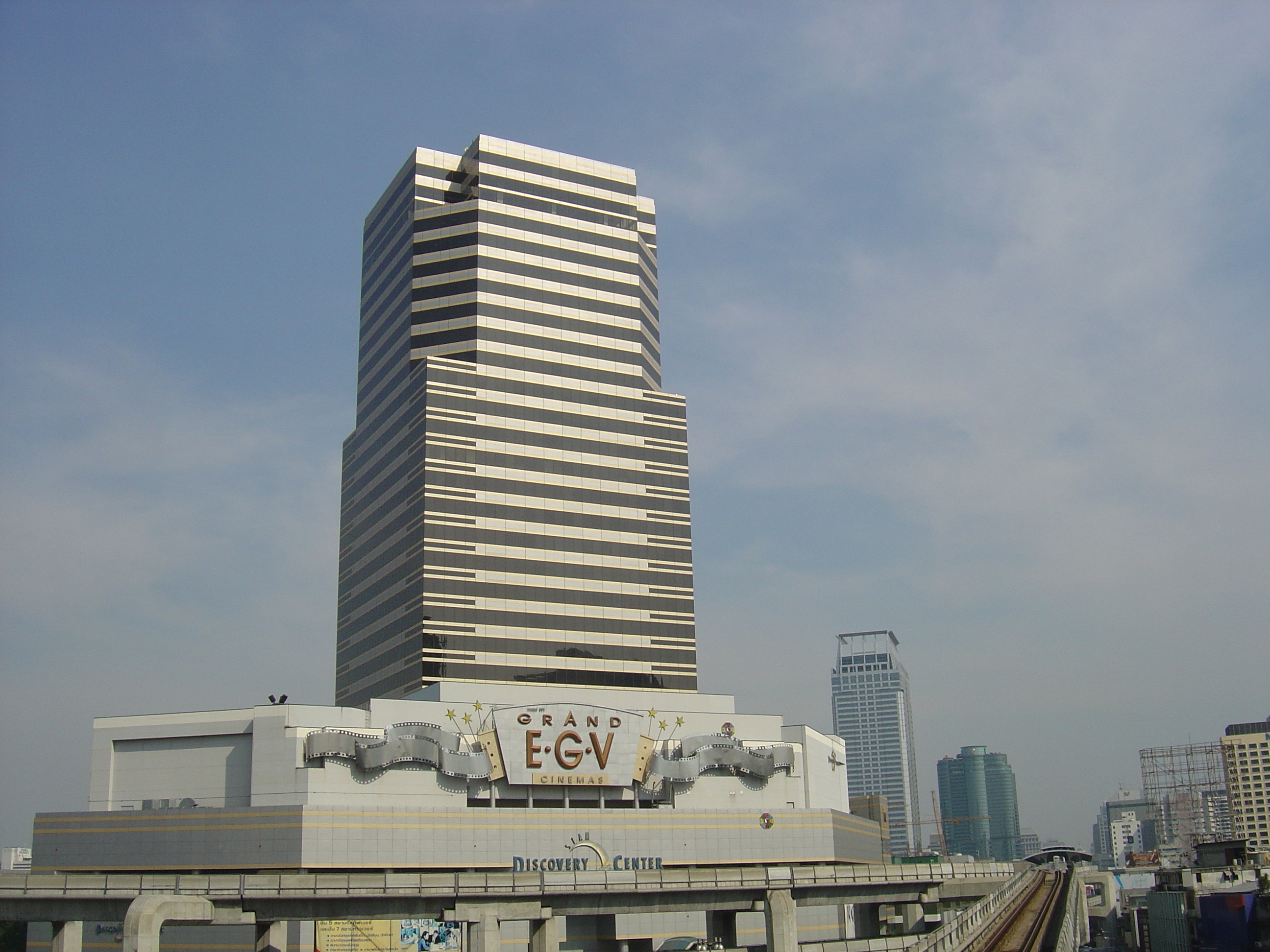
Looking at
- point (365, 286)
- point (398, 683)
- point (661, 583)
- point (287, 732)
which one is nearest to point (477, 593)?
point (398, 683)

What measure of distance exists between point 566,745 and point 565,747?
163 millimetres

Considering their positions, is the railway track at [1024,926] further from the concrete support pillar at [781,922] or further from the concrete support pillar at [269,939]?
the concrete support pillar at [269,939]

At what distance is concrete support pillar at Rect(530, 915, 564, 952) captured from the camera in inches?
2724

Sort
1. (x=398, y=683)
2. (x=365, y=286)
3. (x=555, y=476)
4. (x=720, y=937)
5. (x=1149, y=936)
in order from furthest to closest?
(x=365, y=286), (x=555, y=476), (x=398, y=683), (x=1149, y=936), (x=720, y=937)

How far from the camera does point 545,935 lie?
69.4m

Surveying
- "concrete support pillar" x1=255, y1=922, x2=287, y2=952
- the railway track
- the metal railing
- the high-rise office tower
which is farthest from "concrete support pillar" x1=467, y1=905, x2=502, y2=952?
the high-rise office tower

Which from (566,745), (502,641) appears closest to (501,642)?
(502,641)

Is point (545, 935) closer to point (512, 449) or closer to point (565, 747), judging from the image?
point (565, 747)

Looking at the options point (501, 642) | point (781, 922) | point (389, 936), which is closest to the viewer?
point (781, 922)

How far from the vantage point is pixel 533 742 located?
4166 inches

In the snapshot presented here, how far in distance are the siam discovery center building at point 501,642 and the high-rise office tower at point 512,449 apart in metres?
0.34

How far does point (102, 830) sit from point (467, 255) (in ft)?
262

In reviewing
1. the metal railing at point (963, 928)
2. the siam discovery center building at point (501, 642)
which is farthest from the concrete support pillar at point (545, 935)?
the metal railing at point (963, 928)

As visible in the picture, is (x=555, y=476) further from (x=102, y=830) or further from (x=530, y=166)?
(x=102, y=830)
